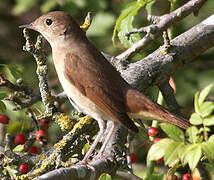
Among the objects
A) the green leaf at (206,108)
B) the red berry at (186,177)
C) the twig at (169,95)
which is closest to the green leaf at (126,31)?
the twig at (169,95)

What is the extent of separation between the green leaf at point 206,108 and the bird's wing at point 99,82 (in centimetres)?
106

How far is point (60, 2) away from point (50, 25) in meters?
2.00

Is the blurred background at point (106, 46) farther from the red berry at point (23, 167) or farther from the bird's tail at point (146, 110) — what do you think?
the bird's tail at point (146, 110)

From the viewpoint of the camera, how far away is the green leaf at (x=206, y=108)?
2893 mm

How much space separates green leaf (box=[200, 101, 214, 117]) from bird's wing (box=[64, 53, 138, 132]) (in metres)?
1.06

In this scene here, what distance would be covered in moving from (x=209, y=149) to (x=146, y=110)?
3.96 feet

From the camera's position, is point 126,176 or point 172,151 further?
point 126,176

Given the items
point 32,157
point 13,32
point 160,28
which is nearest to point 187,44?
point 160,28

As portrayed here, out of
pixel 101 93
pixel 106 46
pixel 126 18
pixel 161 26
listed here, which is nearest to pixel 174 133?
pixel 101 93

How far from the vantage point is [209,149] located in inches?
113

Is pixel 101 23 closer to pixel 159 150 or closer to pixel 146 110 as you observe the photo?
→ pixel 146 110

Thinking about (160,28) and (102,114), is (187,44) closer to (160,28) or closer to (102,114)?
(160,28)

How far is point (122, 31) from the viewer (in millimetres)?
4516

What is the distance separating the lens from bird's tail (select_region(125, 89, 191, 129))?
396 centimetres
